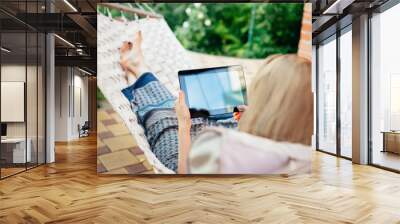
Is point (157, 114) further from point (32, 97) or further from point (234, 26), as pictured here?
point (32, 97)

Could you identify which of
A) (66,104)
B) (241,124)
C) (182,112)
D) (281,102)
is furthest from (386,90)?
(66,104)

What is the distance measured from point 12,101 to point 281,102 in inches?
166

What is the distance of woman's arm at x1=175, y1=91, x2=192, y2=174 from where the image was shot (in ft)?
19.6

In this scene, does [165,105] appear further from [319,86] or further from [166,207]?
[319,86]

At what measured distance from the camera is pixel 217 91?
5.96 meters

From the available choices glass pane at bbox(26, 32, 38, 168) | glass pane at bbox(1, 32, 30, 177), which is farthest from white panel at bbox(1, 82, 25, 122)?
glass pane at bbox(26, 32, 38, 168)

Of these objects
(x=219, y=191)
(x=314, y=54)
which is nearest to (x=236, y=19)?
(x=219, y=191)

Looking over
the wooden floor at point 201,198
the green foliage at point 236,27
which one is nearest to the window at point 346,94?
the wooden floor at point 201,198

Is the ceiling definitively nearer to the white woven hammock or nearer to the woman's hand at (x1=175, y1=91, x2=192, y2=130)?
the white woven hammock

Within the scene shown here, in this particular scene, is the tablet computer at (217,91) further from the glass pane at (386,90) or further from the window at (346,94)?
the window at (346,94)

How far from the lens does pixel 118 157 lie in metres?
6.22

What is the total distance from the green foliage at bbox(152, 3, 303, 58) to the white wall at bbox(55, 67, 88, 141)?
34.6 feet

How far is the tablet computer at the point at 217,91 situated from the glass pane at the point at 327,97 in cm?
464

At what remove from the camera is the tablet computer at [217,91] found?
5961 millimetres
